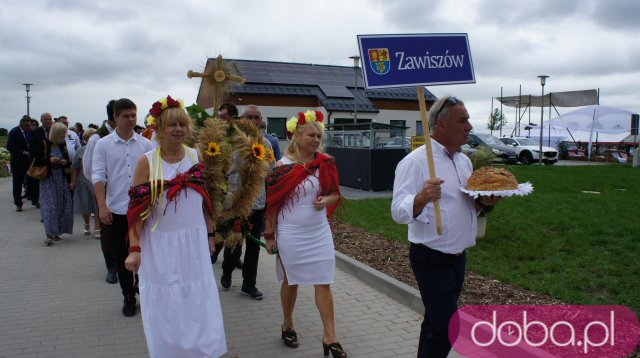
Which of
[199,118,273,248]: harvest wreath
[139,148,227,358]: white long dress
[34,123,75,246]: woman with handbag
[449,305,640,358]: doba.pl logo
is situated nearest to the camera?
[139,148,227,358]: white long dress

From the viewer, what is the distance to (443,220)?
3045 mm

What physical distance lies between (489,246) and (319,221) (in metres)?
3.80

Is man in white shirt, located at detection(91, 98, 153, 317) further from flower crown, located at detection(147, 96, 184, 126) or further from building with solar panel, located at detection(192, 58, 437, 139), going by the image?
building with solar panel, located at detection(192, 58, 437, 139)

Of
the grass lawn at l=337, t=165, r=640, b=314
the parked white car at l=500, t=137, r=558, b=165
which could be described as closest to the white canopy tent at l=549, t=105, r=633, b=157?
the parked white car at l=500, t=137, r=558, b=165

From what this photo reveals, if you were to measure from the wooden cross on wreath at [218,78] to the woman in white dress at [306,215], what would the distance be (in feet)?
4.22

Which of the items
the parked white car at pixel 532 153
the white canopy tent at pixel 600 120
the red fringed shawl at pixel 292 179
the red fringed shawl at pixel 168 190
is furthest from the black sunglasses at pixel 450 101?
the white canopy tent at pixel 600 120

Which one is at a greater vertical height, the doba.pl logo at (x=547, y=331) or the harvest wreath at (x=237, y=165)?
the harvest wreath at (x=237, y=165)

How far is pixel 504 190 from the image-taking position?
291 centimetres

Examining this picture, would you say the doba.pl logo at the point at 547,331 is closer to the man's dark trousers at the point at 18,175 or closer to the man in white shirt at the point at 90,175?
the man in white shirt at the point at 90,175

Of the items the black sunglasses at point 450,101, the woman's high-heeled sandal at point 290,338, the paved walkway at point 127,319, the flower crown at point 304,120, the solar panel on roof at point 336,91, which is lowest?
the paved walkway at point 127,319

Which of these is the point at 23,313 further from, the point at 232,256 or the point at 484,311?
the point at 484,311

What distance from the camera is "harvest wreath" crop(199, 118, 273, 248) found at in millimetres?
4406

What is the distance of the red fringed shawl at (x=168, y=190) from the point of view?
3.39 metres

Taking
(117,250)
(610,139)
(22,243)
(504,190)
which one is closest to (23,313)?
→ (117,250)
